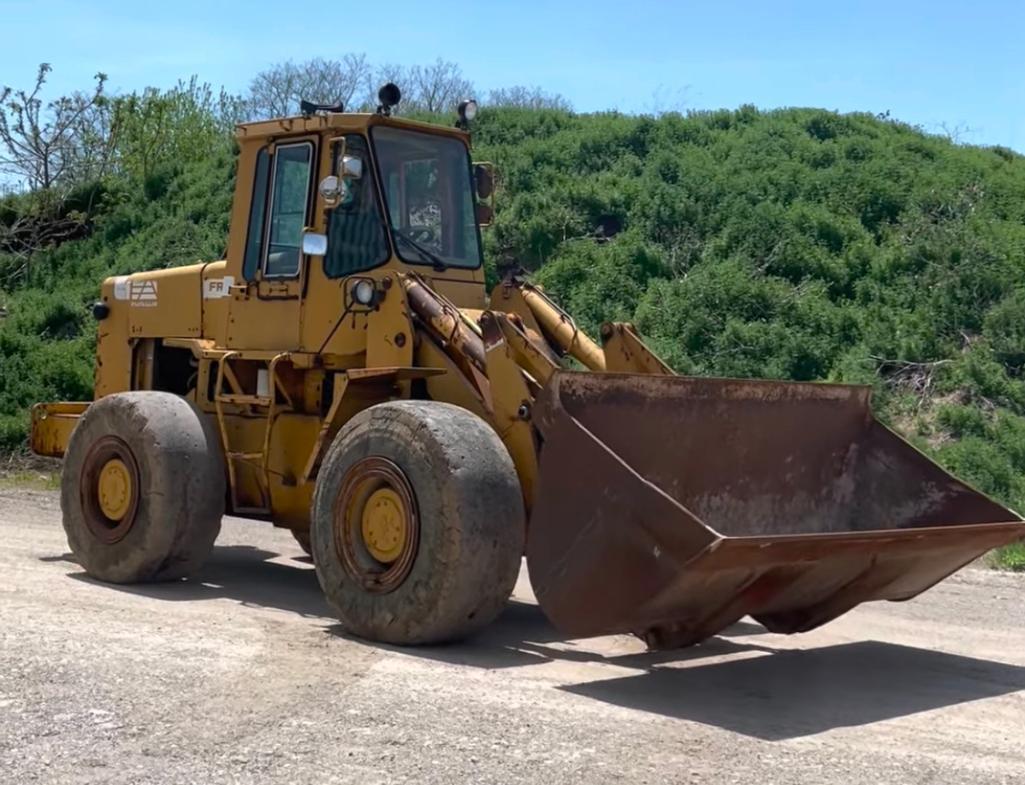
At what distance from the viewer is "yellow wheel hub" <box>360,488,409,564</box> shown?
7.55m

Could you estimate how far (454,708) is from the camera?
6199 mm

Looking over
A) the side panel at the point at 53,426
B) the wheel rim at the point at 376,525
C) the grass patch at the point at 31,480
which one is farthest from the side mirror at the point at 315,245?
the grass patch at the point at 31,480

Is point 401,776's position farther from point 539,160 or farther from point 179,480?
point 539,160

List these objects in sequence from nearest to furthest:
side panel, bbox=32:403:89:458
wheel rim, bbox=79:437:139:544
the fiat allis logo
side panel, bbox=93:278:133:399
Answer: wheel rim, bbox=79:437:139:544
the fiat allis logo
side panel, bbox=93:278:133:399
side panel, bbox=32:403:89:458

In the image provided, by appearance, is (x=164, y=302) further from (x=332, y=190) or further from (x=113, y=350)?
(x=332, y=190)

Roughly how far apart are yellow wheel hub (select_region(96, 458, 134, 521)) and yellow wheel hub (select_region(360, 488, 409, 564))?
2.28m

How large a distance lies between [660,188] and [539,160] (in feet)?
10.3

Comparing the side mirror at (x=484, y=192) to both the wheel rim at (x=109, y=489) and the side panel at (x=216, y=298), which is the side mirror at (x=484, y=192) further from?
the wheel rim at (x=109, y=489)

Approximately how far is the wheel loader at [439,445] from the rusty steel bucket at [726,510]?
1 cm

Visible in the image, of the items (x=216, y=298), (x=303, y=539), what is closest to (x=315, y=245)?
(x=216, y=298)

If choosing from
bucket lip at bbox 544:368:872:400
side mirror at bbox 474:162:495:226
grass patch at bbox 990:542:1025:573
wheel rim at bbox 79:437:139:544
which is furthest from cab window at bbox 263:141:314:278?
grass patch at bbox 990:542:1025:573

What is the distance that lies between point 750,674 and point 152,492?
4.07 metres

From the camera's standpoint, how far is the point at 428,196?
370 inches

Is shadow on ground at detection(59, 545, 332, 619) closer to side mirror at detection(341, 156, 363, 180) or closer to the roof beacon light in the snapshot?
side mirror at detection(341, 156, 363, 180)
